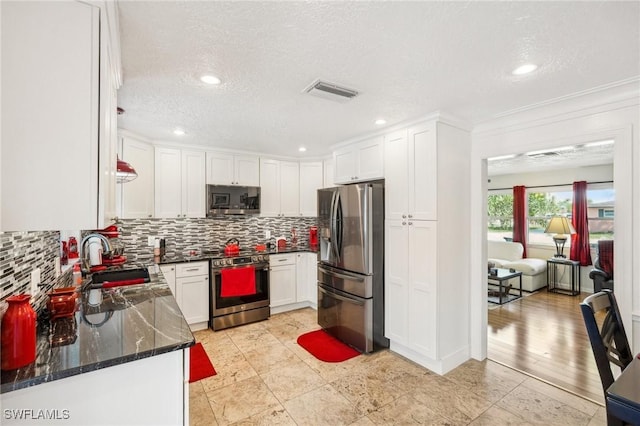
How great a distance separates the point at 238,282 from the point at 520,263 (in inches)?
205

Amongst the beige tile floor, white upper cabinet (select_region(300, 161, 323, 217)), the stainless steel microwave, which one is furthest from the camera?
white upper cabinet (select_region(300, 161, 323, 217))

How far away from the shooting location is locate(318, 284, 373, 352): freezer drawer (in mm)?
3197

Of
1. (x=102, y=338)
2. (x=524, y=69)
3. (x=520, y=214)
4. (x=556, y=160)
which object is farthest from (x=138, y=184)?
(x=520, y=214)

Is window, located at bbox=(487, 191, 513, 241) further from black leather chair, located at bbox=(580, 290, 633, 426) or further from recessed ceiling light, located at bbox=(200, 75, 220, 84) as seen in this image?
recessed ceiling light, located at bbox=(200, 75, 220, 84)

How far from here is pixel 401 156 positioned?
310cm

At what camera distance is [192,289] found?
3.72m

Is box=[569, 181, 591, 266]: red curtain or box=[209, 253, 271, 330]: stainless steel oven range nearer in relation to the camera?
box=[209, 253, 271, 330]: stainless steel oven range

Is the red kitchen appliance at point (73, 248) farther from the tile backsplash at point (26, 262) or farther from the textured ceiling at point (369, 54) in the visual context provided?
the textured ceiling at point (369, 54)

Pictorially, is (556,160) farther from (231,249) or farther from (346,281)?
(231,249)

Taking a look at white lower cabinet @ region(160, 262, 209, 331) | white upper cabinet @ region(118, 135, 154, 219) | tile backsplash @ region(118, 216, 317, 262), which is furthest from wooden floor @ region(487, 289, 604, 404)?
white upper cabinet @ region(118, 135, 154, 219)

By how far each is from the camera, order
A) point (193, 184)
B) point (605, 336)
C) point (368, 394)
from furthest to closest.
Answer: point (193, 184), point (368, 394), point (605, 336)

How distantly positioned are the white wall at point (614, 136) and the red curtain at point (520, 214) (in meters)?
4.48

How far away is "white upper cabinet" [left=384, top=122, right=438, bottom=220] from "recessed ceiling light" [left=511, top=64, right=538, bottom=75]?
0.87 meters

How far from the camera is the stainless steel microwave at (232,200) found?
4082 millimetres
